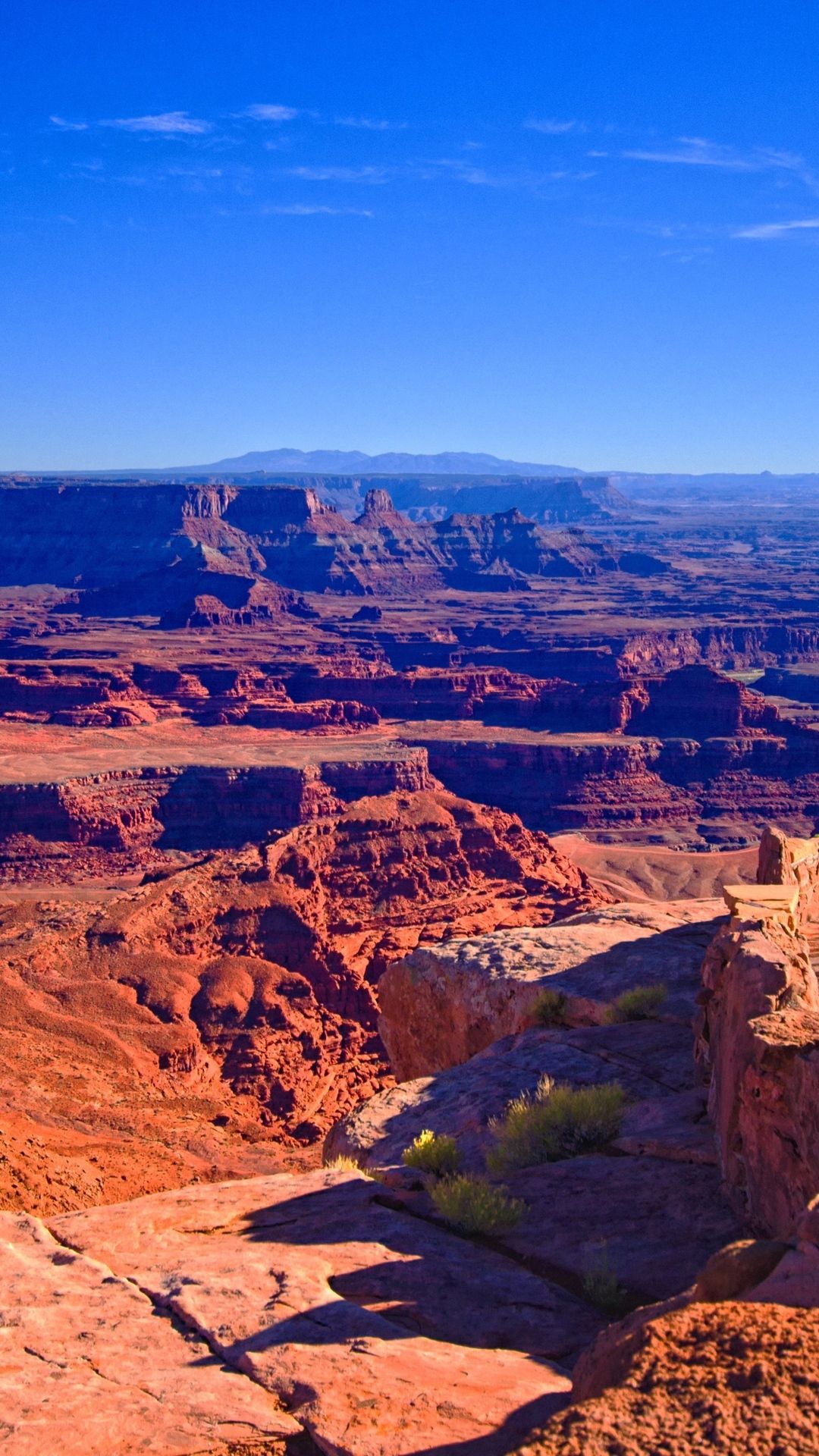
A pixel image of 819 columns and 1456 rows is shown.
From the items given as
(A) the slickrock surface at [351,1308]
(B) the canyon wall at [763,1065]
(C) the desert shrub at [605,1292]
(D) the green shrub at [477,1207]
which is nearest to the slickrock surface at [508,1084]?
(B) the canyon wall at [763,1065]

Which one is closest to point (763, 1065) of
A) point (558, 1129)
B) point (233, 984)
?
point (558, 1129)

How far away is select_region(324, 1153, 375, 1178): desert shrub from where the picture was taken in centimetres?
1174

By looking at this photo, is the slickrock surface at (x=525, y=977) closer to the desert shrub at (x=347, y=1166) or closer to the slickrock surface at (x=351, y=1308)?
the desert shrub at (x=347, y=1166)

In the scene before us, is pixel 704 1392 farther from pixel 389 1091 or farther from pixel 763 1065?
pixel 389 1091

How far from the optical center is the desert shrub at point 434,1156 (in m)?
11.6

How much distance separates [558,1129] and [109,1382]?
18.4 feet

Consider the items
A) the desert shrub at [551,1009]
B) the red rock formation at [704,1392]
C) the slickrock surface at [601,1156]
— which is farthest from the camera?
the desert shrub at [551,1009]

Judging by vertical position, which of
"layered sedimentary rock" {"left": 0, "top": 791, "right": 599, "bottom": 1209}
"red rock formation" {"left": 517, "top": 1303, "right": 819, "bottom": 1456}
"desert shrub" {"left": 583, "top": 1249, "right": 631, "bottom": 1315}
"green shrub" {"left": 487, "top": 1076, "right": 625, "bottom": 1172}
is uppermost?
"red rock formation" {"left": 517, "top": 1303, "right": 819, "bottom": 1456}

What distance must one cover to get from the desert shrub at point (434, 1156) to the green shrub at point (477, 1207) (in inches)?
54.7

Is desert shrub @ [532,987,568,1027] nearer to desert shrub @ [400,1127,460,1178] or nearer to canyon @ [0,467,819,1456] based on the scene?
canyon @ [0,467,819,1456]

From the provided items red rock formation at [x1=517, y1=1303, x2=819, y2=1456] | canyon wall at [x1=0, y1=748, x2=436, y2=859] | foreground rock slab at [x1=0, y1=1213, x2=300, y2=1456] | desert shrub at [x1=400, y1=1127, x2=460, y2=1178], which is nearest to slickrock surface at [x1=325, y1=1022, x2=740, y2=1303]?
desert shrub at [x1=400, y1=1127, x2=460, y2=1178]

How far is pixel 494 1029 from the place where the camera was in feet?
62.4

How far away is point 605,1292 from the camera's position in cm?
820

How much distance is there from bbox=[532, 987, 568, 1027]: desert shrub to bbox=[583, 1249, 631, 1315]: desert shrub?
8.62m
